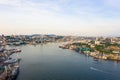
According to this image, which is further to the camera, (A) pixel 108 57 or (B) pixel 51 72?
(A) pixel 108 57

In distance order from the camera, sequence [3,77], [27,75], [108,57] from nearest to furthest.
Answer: [3,77], [27,75], [108,57]

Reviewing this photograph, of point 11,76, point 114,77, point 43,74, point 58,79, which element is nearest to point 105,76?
point 114,77

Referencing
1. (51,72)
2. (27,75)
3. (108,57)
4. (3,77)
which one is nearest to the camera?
(3,77)

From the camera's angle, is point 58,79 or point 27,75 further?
point 27,75

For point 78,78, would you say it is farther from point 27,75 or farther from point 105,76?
point 27,75

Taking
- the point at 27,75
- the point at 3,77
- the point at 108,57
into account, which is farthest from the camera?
the point at 108,57

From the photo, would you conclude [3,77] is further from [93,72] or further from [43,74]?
[93,72]

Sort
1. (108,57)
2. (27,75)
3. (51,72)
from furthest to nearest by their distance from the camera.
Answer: (108,57) → (51,72) → (27,75)

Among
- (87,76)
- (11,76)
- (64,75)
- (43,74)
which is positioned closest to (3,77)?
(11,76)

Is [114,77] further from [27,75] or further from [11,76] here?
[11,76]
